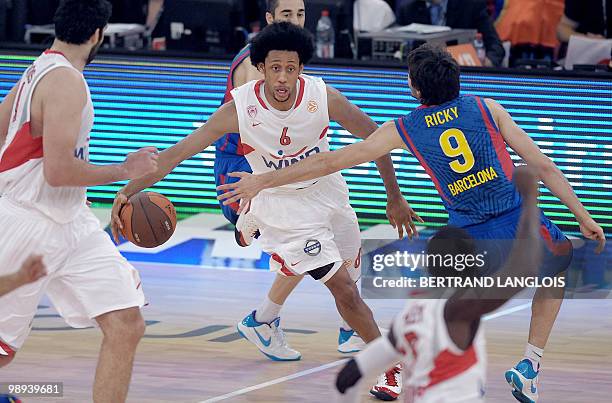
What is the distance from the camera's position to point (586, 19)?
12.6m

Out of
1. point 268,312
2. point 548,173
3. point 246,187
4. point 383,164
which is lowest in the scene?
point 268,312

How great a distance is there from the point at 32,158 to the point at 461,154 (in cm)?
203

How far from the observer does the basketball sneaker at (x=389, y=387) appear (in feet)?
22.6

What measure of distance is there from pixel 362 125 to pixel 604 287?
3.47 m

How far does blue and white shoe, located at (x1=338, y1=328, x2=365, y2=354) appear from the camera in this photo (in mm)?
7887

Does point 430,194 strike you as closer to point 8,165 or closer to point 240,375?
point 240,375

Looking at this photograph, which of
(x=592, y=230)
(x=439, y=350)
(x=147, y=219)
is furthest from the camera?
(x=147, y=219)

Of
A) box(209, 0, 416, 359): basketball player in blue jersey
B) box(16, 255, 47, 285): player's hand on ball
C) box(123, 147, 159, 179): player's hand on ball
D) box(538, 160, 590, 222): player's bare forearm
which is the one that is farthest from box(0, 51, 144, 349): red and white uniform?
box(538, 160, 590, 222): player's bare forearm

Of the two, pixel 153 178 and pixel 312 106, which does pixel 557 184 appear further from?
pixel 153 178

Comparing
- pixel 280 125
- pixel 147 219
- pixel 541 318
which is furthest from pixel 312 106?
pixel 541 318

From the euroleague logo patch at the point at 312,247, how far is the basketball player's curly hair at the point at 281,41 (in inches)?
39.1

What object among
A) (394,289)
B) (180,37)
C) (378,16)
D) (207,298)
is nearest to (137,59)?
(180,37)

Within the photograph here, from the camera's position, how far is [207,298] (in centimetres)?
944

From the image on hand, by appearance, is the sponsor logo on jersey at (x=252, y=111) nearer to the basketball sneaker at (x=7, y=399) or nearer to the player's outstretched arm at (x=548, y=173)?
the player's outstretched arm at (x=548, y=173)
